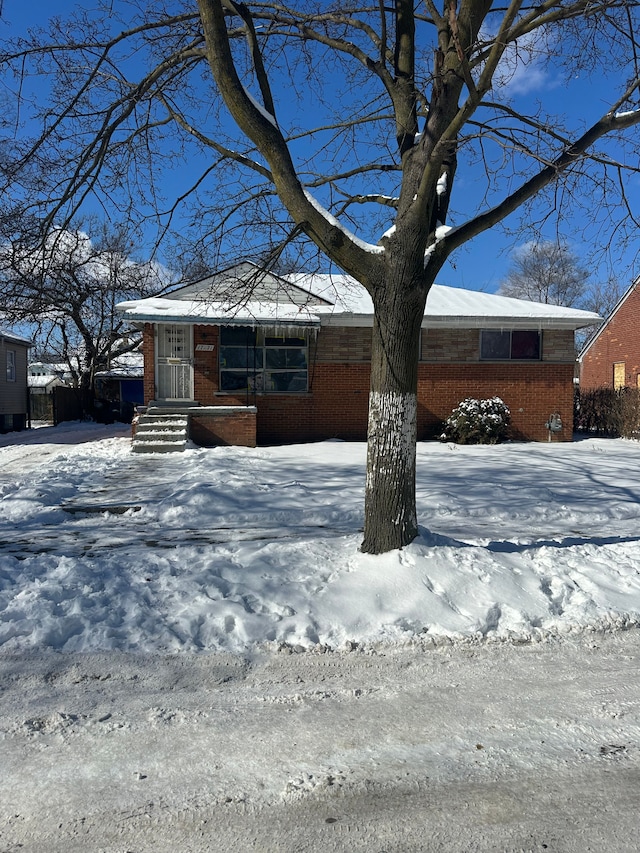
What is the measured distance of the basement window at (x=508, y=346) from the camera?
1712cm

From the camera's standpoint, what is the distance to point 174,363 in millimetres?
15961

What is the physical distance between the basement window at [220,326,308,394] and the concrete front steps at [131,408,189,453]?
6.65ft

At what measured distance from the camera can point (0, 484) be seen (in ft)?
31.8

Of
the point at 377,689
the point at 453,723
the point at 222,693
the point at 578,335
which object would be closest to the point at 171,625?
the point at 222,693

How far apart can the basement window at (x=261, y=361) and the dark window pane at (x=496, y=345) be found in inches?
206

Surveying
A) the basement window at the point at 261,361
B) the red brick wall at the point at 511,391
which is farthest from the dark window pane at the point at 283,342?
the red brick wall at the point at 511,391

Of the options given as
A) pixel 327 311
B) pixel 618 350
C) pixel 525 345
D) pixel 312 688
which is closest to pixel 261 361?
pixel 327 311

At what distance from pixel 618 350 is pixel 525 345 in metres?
13.3

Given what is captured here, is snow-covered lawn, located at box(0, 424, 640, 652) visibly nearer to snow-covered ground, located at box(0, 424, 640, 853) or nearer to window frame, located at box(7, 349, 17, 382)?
snow-covered ground, located at box(0, 424, 640, 853)

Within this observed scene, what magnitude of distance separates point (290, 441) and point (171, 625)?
1212 centimetres

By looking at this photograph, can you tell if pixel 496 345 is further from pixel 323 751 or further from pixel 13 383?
pixel 13 383

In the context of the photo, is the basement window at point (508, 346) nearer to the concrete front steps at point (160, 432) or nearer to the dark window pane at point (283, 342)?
the dark window pane at point (283, 342)

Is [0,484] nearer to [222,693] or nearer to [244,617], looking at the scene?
[244,617]

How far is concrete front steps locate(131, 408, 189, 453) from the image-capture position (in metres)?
13.6
